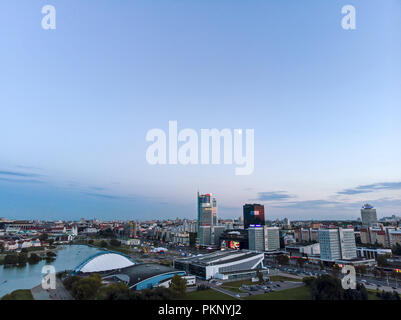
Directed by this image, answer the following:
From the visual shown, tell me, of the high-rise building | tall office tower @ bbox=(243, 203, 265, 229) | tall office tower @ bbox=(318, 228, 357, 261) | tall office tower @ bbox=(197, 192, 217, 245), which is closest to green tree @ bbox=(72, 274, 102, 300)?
tall office tower @ bbox=(318, 228, 357, 261)

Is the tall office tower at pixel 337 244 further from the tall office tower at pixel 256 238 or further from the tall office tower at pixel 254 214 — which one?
the tall office tower at pixel 254 214

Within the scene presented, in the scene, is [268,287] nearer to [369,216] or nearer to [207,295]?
[207,295]

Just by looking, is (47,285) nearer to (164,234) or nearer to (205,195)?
(164,234)

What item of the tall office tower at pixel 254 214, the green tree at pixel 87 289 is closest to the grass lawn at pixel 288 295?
the green tree at pixel 87 289

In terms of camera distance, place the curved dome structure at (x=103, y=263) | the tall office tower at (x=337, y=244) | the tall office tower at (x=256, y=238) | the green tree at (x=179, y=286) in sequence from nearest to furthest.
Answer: the green tree at (x=179, y=286) < the curved dome structure at (x=103, y=263) < the tall office tower at (x=337, y=244) < the tall office tower at (x=256, y=238)

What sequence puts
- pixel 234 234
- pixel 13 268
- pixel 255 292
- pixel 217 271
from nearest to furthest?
1. pixel 255 292
2. pixel 217 271
3. pixel 13 268
4. pixel 234 234

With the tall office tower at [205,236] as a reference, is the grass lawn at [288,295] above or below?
above
